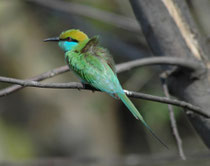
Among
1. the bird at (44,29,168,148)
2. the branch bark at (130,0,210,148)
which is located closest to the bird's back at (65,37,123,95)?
the bird at (44,29,168,148)

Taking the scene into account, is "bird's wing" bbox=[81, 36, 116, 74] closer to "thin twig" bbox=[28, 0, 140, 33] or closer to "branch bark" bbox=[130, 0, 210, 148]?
"branch bark" bbox=[130, 0, 210, 148]

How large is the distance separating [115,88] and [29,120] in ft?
17.1

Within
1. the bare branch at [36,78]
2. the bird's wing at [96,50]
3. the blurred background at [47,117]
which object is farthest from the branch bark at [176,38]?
the blurred background at [47,117]

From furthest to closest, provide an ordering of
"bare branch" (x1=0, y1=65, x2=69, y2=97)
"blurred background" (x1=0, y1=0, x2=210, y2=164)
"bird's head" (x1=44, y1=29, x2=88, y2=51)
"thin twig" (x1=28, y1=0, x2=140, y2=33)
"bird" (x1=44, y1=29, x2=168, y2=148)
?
"blurred background" (x1=0, y1=0, x2=210, y2=164) → "thin twig" (x1=28, y1=0, x2=140, y2=33) → "bird's head" (x1=44, y1=29, x2=88, y2=51) → "bird" (x1=44, y1=29, x2=168, y2=148) → "bare branch" (x1=0, y1=65, x2=69, y2=97)

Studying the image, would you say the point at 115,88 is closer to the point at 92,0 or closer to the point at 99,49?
the point at 99,49

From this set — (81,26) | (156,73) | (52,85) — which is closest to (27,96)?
(81,26)

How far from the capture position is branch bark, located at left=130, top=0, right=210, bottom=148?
8.46 feet

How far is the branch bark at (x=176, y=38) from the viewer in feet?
8.46

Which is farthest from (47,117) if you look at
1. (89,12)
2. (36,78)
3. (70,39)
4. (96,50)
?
(36,78)

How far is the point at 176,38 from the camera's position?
268 cm

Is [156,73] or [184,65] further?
[156,73]

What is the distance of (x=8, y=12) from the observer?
5902 millimetres

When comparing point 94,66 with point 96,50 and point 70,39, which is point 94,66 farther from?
point 70,39

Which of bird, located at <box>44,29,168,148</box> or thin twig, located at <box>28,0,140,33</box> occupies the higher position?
thin twig, located at <box>28,0,140,33</box>
